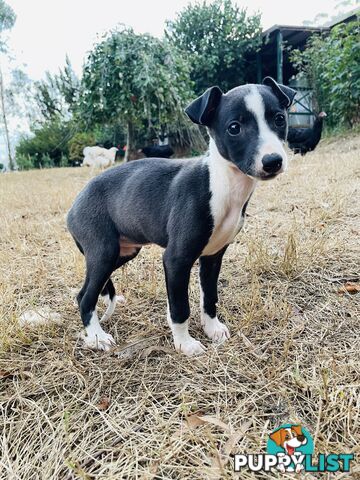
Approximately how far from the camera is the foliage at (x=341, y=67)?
786 centimetres

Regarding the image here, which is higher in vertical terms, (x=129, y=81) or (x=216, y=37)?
(x=216, y=37)

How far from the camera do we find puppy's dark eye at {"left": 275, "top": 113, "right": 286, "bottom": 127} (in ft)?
4.75

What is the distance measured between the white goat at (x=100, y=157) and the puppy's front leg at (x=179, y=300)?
1045 centimetres

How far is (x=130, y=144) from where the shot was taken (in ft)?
32.1

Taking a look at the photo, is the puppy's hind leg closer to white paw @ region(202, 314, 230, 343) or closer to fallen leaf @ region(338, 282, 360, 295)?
white paw @ region(202, 314, 230, 343)

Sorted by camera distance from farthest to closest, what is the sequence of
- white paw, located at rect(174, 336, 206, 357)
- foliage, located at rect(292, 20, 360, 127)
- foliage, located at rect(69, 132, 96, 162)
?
foliage, located at rect(69, 132, 96, 162), foliage, located at rect(292, 20, 360, 127), white paw, located at rect(174, 336, 206, 357)

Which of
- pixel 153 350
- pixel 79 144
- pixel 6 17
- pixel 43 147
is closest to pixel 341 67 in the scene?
pixel 153 350

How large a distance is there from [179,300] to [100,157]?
37.8 ft

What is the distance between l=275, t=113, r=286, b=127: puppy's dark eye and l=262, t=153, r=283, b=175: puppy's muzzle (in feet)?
0.72

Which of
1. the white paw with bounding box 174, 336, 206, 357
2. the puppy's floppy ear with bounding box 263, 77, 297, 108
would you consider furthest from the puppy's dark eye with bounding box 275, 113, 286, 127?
the white paw with bounding box 174, 336, 206, 357

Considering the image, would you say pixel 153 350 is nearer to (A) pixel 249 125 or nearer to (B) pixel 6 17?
(A) pixel 249 125

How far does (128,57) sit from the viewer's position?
26.5 ft

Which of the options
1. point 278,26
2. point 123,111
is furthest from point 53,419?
point 278,26

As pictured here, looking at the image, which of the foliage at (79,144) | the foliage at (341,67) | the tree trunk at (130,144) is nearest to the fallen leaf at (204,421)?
the foliage at (341,67)
